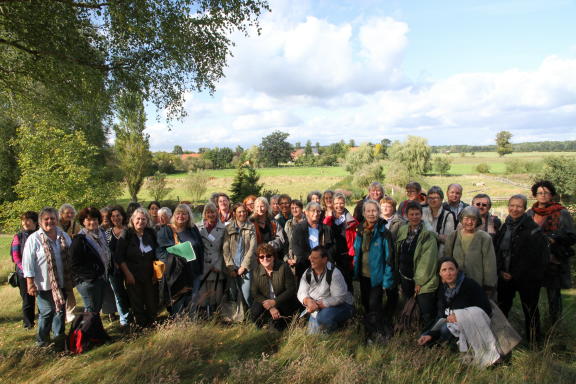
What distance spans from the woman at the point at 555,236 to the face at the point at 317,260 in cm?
290

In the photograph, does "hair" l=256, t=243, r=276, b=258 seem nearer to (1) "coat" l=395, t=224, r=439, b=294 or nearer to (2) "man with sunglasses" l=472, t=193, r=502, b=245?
(1) "coat" l=395, t=224, r=439, b=294

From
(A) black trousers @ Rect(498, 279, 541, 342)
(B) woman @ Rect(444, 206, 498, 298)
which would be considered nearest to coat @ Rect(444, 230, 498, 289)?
(B) woman @ Rect(444, 206, 498, 298)

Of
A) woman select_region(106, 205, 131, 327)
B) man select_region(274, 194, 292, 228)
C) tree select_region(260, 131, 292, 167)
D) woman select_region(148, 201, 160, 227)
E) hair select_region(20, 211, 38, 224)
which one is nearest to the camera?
woman select_region(106, 205, 131, 327)

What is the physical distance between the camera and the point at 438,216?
5637mm

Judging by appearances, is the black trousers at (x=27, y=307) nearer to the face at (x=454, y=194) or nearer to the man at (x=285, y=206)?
the man at (x=285, y=206)

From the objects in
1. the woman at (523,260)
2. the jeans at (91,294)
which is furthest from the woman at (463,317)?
the jeans at (91,294)

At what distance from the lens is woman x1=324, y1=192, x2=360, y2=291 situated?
576 centimetres

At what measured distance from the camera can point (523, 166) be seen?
66188 millimetres

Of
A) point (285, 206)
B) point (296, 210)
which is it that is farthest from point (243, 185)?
point (296, 210)

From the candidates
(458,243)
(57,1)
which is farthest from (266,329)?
(57,1)

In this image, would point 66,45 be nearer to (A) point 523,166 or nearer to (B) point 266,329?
(B) point 266,329

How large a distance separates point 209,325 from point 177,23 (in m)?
5.77

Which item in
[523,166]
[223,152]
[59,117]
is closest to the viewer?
[59,117]

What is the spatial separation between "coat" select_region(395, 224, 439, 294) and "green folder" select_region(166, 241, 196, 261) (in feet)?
10.1
